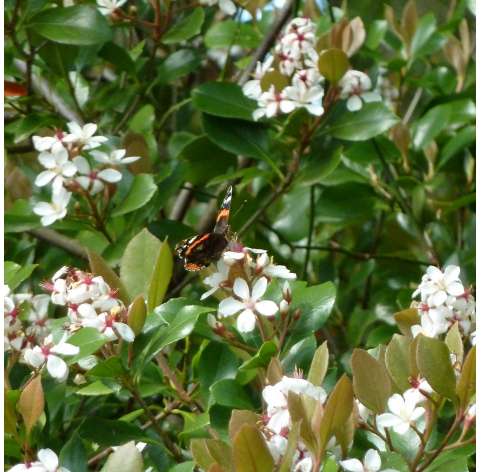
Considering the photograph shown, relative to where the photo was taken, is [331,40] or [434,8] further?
[434,8]

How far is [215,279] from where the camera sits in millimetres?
1290

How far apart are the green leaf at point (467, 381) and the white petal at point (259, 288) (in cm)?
27

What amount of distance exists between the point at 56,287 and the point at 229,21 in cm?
134

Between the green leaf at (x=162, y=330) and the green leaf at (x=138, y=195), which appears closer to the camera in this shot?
the green leaf at (x=162, y=330)

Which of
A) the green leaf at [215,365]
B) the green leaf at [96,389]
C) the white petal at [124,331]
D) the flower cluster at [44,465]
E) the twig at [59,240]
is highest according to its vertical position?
the flower cluster at [44,465]

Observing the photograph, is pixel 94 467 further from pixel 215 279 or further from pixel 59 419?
pixel 215 279

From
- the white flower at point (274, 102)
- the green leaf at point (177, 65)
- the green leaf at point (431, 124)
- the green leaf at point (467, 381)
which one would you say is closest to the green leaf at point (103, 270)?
the green leaf at point (467, 381)

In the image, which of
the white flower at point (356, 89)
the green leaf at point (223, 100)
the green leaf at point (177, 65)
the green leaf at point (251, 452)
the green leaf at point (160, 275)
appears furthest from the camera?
the green leaf at point (177, 65)

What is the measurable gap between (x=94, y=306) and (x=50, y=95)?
1.00 m

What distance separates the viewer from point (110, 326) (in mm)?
1239

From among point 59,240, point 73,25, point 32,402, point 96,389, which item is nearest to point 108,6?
point 73,25

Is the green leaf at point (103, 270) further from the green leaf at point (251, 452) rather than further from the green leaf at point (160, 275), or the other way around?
the green leaf at point (251, 452)

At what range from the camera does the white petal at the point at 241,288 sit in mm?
1266

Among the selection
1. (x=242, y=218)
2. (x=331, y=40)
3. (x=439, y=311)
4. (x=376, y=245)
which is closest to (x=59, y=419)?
(x=439, y=311)
